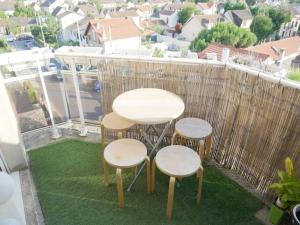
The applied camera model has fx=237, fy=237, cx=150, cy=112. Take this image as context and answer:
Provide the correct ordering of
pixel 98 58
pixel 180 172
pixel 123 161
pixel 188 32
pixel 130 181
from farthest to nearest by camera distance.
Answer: pixel 188 32 < pixel 98 58 < pixel 130 181 < pixel 123 161 < pixel 180 172

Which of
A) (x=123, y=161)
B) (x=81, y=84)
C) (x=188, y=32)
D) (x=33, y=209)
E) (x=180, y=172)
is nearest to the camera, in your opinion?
(x=180, y=172)

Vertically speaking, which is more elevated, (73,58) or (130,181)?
(73,58)

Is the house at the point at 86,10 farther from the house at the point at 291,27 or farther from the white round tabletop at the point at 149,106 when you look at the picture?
the white round tabletop at the point at 149,106

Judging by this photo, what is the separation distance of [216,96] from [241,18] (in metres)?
32.9

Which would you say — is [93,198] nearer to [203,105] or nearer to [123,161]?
[123,161]

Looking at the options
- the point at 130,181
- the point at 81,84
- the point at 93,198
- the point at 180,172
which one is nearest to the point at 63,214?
the point at 93,198

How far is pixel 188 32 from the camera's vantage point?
31.2 metres

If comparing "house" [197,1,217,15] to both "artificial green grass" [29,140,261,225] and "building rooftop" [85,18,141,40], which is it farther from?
"artificial green grass" [29,140,261,225]

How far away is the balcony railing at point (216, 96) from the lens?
2.46m

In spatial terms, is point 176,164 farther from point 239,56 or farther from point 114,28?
point 114,28

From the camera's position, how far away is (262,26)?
28562mm

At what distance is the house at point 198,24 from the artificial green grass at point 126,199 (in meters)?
28.4

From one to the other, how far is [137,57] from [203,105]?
1.09 m

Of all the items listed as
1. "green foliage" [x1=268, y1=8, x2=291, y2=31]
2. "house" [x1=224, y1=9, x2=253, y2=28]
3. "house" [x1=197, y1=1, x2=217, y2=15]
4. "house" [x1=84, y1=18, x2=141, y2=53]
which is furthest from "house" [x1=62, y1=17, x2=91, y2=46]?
"green foliage" [x1=268, y1=8, x2=291, y2=31]
